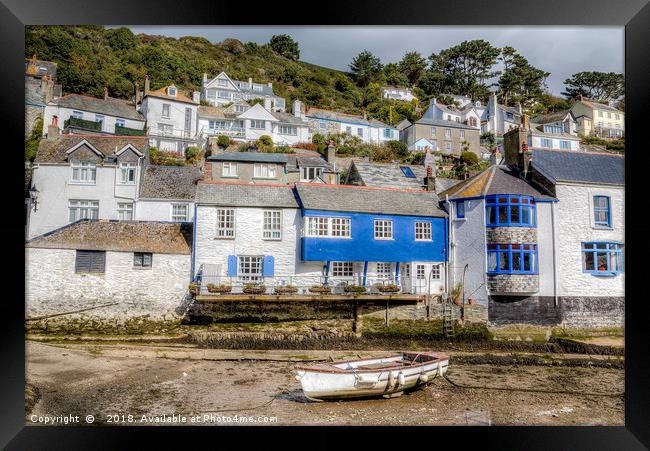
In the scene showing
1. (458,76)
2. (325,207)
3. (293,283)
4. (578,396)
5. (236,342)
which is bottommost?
(578,396)

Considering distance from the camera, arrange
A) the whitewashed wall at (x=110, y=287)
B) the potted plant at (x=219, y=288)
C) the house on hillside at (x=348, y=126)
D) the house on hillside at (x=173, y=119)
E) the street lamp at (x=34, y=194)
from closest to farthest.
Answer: the street lamp at (x=34, y=194) → the whitewashed wall at (x=110, y=287) → the potted plant at (x=219, y=288) → the house on hillside at (x=173, y=119) → the house on hillside at (x=348, y=126)

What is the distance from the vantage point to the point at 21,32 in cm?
506

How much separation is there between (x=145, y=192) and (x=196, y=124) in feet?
5.06

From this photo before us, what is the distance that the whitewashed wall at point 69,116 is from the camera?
274 inches

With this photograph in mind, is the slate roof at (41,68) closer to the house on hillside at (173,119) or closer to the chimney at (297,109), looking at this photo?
the house on hillside at (173,119)

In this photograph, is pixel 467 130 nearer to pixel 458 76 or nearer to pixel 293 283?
pixel 458 76

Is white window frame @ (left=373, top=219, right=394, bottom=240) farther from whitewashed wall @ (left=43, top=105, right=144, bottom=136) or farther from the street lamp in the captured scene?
the street lamp

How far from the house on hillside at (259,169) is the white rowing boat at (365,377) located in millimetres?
3344

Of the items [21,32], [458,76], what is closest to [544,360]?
[458,76]

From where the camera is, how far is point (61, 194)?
272 inches

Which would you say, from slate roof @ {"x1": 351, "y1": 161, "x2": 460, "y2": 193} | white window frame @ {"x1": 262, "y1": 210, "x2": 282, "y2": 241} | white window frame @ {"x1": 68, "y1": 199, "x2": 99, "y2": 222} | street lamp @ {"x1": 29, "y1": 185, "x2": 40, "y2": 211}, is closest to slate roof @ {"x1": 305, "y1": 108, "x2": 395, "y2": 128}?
slate roof @ {"x1": 351, "y1": 161, "x2": 460, "y2": 193}

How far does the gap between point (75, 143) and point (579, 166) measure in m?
8.61
